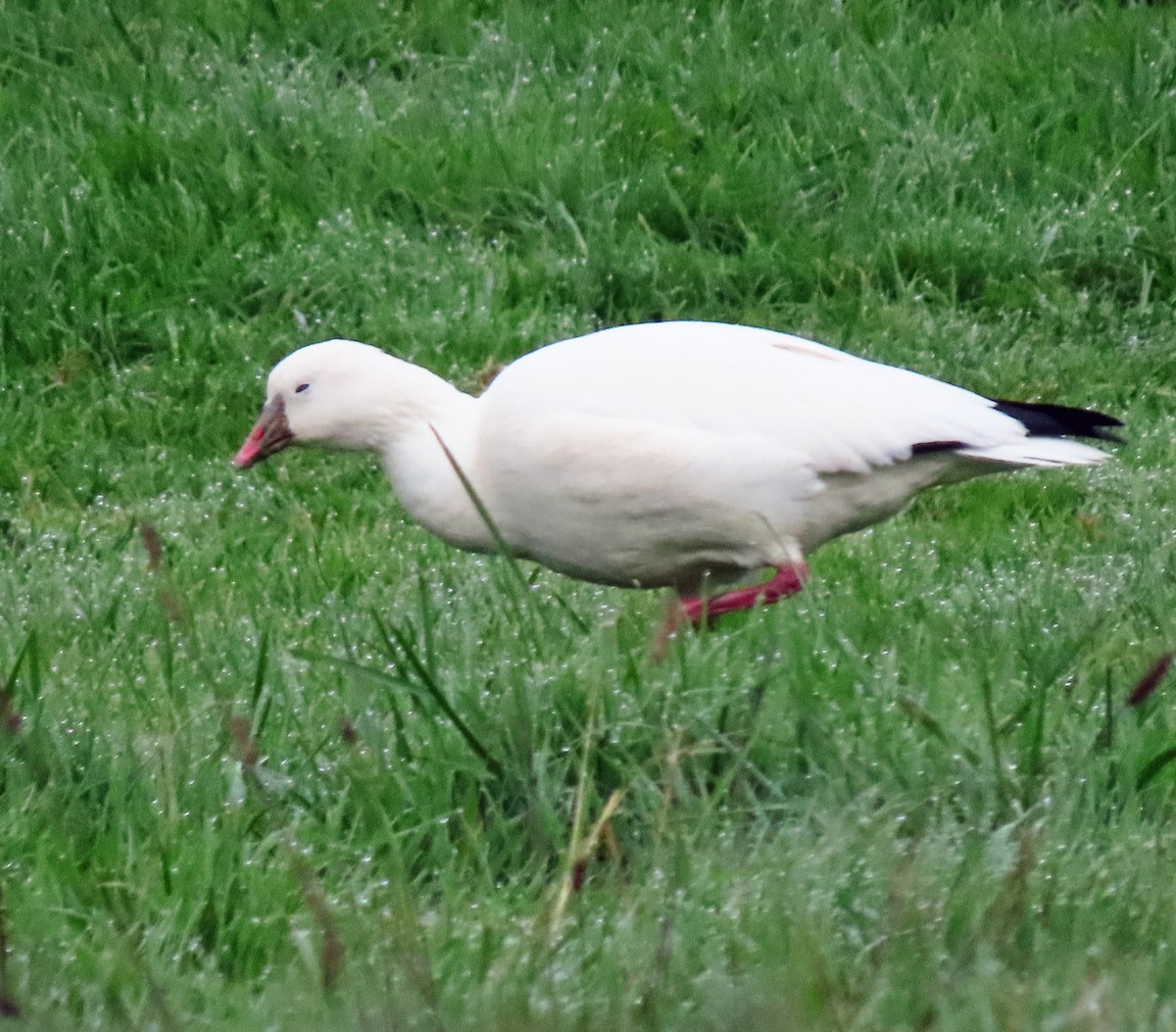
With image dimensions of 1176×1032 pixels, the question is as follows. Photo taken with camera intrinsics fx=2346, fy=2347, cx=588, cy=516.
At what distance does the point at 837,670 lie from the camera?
373 cm

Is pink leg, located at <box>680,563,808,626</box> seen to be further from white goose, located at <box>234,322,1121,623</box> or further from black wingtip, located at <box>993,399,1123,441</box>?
black wingtip, located at <box>993,399,1123,441</box>

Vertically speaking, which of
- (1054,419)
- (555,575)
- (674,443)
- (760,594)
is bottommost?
(555,575)

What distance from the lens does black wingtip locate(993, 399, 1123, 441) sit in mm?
4887

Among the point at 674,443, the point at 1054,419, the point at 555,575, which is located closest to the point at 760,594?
the point at 674,443

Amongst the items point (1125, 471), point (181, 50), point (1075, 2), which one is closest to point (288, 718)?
point (1125, 471)

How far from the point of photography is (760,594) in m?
4.59

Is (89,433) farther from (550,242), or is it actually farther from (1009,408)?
(1009,408)

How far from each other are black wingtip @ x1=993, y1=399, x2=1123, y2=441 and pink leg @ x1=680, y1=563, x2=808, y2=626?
58 centimetres

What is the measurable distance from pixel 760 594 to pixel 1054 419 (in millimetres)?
789

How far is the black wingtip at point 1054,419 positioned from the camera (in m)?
4.89

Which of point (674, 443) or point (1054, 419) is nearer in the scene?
point (674, 443)

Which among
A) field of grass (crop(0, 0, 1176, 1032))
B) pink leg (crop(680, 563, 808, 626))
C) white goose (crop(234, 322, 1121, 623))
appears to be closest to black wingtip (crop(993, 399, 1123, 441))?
white goose (crop(234, 322, 1121, 623))

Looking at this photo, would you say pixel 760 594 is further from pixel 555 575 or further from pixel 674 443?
pixel 555 575

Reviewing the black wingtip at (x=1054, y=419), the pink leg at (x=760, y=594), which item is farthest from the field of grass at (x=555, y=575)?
the black wingtip at (x=1054, y=419)
